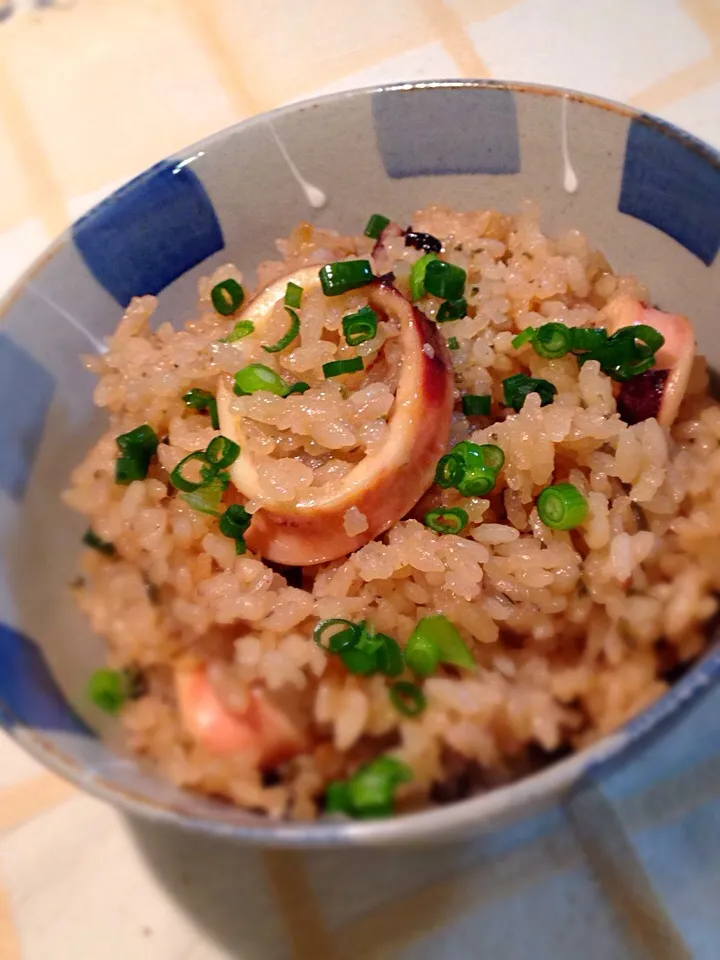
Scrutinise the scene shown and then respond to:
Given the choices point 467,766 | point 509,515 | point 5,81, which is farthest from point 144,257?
point 5,81

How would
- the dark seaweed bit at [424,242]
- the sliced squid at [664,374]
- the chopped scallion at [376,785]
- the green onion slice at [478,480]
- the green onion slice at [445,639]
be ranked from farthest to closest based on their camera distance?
the dark seaweed bit at [424,242]
the sliced squid at [664,374]
the green onion slice at [478,480]
the green onion slice at [445,639]
the chopped scallion at [376,785]

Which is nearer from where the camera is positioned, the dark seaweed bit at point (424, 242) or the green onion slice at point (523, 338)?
the green onion slice at point (523, 338)

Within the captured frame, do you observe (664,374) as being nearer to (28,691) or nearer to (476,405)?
(476,405)

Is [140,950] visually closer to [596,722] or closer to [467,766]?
[467,766]

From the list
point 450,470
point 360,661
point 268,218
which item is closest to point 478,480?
point 450,470

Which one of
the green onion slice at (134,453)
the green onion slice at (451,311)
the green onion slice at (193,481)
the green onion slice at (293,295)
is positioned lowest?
the green onion slice at (193,481)

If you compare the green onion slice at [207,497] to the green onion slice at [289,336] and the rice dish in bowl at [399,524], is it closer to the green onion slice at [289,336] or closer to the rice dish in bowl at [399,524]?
the rice dish in bowl at [399,524]

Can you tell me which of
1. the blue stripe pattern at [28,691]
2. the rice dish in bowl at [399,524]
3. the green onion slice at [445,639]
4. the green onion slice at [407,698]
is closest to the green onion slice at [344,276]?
the rice dish in bowl at [399,524]
